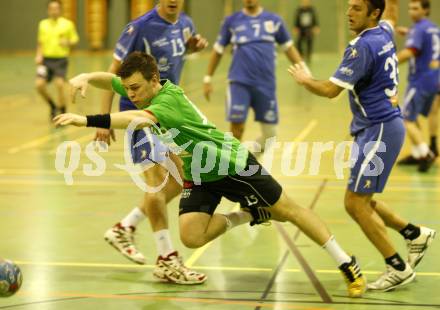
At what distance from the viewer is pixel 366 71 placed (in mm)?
6059

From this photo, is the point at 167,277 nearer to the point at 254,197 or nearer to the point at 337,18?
the point at 254,197

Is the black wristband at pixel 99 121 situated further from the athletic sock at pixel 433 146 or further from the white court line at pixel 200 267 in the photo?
the athletic sock at pixel 433 146

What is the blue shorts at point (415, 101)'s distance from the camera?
11242 millimetres

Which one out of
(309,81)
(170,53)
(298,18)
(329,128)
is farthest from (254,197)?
(298,18)

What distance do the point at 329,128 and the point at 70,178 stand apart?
5.38m

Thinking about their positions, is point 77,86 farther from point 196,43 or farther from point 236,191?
point 196,43

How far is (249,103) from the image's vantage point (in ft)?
36.9

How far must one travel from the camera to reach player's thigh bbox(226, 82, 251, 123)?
11039mm

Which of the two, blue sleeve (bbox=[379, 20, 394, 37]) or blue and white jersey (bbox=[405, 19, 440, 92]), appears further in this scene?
blue and white jersey (bbox=[405, 19, 440, 92])

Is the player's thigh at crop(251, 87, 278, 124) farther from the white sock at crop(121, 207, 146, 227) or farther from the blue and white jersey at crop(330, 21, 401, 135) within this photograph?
the blue and white jersey at crop(330, 21, 401, 135)

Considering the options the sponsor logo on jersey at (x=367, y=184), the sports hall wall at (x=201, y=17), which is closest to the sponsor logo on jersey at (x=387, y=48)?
the sponsor logo on jersey at (x=367, y=184)

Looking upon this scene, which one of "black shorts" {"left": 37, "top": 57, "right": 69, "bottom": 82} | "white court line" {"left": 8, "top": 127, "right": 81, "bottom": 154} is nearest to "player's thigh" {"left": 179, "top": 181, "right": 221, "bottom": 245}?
"white court line" {"left": 8, "top": 127, "right": 81, "bottom": 154}

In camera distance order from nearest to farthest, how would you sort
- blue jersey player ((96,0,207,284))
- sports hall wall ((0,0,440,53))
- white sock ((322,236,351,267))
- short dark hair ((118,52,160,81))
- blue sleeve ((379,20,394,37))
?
short dark hair ((118,52,160,81)), white sock ((322,236,351,267)), blue sleeve ((379,20,394,37)), blue jersey player ((96,0,207,284)), sports hall wall ((0,0,440,53))

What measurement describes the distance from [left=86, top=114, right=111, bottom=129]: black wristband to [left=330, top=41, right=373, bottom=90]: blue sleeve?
163 cm
